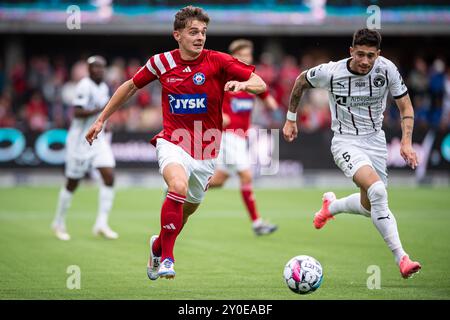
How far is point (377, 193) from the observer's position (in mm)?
8039

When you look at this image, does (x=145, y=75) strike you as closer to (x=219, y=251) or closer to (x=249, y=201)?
(x=219, y=251)

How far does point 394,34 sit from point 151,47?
8420 mm

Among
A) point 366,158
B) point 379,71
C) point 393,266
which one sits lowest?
point 393,266

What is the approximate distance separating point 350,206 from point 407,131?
1.25 metres

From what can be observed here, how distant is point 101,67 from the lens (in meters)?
12.3

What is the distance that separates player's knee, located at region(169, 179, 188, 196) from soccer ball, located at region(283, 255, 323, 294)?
1.15m

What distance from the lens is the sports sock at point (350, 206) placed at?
29.4 ft

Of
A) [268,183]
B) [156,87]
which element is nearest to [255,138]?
[268,183]

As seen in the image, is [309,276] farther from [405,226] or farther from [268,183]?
[268,183]

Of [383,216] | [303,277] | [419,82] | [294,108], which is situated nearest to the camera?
[303,277]

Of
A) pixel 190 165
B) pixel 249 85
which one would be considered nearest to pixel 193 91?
pixel 249 85

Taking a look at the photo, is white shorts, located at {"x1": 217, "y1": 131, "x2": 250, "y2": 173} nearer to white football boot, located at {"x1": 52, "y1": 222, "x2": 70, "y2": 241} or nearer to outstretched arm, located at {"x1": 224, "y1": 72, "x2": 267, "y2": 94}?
white football boot, located at {"x1": 52, "y1": 222, "x2": 70, "y2": 241}

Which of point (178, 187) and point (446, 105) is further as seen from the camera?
point (446, 105)

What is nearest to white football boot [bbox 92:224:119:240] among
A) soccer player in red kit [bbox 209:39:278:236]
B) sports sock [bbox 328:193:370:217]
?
soccer player in red kit [bbox 209:39:278:236]
